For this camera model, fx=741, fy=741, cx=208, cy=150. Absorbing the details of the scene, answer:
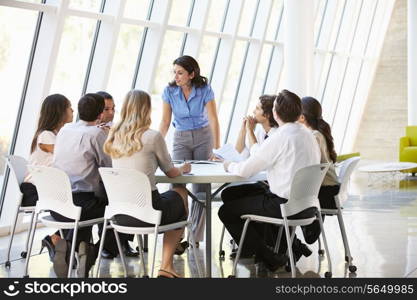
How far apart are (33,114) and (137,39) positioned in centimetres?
240

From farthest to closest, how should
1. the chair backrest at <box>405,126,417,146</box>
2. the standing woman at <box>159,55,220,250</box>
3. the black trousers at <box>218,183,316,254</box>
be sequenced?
the chair backrest at <box>405,126,417,146</box>, the standing woman at <box>159,55,220,250</box>, the black trousers at <box>218,183,316,254</box>

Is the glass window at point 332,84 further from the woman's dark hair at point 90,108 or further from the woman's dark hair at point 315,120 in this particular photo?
the woman's dark hair at point 90,108

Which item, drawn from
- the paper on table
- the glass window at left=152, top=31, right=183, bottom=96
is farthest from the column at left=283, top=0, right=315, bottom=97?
the paper on table

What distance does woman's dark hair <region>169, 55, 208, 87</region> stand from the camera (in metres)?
6.48

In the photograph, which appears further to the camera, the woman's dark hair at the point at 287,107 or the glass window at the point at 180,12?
the glass window at the point at 180,12

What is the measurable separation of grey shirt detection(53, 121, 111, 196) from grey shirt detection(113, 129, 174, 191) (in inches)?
12.8

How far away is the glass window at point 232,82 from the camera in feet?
42.3

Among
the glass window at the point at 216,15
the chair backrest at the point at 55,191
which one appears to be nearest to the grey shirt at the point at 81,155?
the chair backrest at the point at 55,191

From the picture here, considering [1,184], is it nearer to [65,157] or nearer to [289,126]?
[65,157]

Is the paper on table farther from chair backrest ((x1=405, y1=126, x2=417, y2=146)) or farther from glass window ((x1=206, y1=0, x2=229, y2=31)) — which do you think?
chair backrest ((x1=405, y1=126, x2=417, y2=146))

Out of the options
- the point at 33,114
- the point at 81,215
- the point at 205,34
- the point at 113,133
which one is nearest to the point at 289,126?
the point at 113,133

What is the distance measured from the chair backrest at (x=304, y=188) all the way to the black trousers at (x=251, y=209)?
110 millimetres

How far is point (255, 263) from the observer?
6.24m

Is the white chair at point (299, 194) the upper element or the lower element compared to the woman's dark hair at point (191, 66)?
lower
